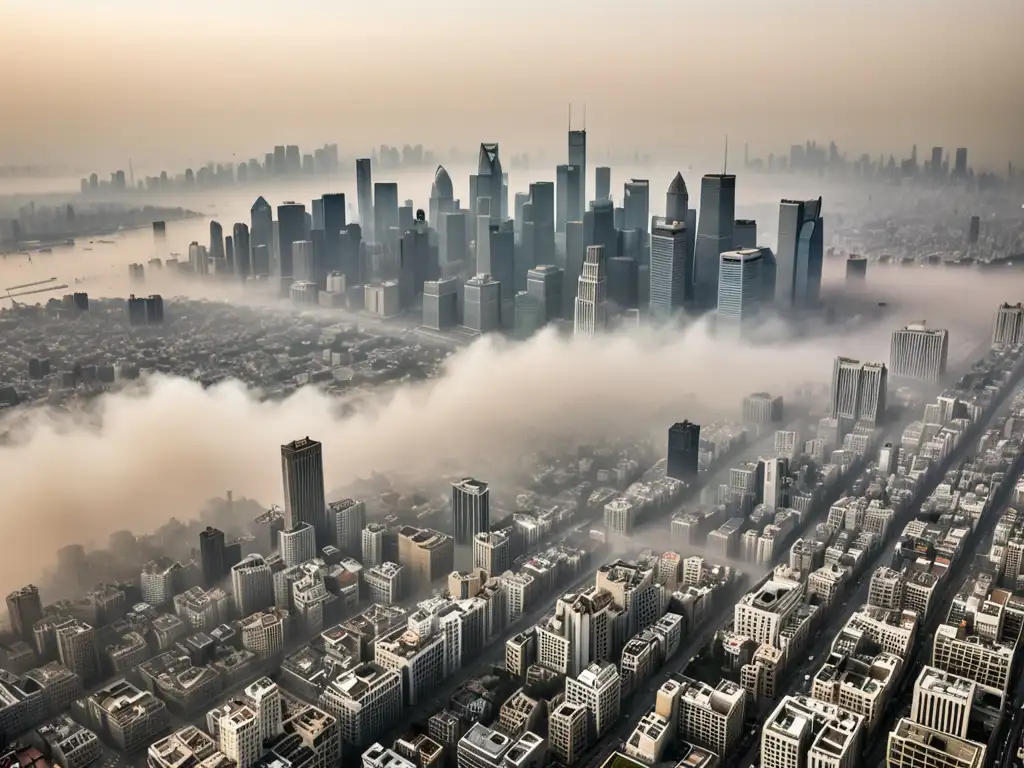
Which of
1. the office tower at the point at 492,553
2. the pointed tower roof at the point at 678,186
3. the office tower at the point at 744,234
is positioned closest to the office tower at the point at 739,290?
the office tower at the point at 744,234

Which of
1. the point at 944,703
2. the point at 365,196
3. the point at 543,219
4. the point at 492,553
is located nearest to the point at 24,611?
the point at 492,553

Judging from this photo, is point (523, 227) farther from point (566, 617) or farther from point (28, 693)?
point (28, 693)

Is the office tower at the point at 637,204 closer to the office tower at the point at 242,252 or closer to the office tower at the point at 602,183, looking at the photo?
the office tower at the point at 602,183

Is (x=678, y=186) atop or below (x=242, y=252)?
atop

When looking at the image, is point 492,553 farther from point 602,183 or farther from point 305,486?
point 602,183

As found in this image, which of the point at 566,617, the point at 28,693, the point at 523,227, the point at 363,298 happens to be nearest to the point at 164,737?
the point at 28,693

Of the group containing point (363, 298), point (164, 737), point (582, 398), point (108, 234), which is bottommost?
point (164, 737)
